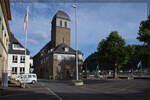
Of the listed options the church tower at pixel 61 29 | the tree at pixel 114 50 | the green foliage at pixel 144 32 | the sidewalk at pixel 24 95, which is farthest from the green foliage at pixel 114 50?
the sidewalk at pixel 24 95

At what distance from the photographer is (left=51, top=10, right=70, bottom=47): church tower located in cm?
6581

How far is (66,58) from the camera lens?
5778 cm

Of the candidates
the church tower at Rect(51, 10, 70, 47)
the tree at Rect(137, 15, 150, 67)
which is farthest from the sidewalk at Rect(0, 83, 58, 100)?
the church tower at Rect(51, 10, 70, 47)

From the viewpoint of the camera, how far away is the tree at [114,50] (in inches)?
1545

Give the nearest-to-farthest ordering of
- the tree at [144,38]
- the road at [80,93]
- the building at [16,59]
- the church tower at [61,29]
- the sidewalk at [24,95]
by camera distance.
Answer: the sidewalk at [24,95] → the road at [80,93] → the tree at [144,38] → the building at [16,59] → the church tower at [61,29]

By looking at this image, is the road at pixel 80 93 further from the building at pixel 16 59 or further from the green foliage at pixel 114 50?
the building at pixel 16 59

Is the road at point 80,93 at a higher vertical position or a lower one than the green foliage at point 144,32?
lower

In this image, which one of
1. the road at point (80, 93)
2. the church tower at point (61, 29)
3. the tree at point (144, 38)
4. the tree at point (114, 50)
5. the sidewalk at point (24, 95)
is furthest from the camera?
the church tower at point (61, 29)

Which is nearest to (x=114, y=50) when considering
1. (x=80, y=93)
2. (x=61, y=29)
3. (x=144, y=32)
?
(x=144, y=32)

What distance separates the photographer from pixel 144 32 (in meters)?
23.1

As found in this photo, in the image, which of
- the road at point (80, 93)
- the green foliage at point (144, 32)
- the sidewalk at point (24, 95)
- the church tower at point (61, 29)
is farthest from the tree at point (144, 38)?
the church tower at point (61, 29)

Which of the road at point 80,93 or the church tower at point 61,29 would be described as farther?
the church tower at point 61,29

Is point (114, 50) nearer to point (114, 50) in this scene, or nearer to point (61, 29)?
point (114, 50)

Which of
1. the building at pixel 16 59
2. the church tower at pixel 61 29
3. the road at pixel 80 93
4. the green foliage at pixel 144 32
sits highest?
the church tower at pixel 61 29
